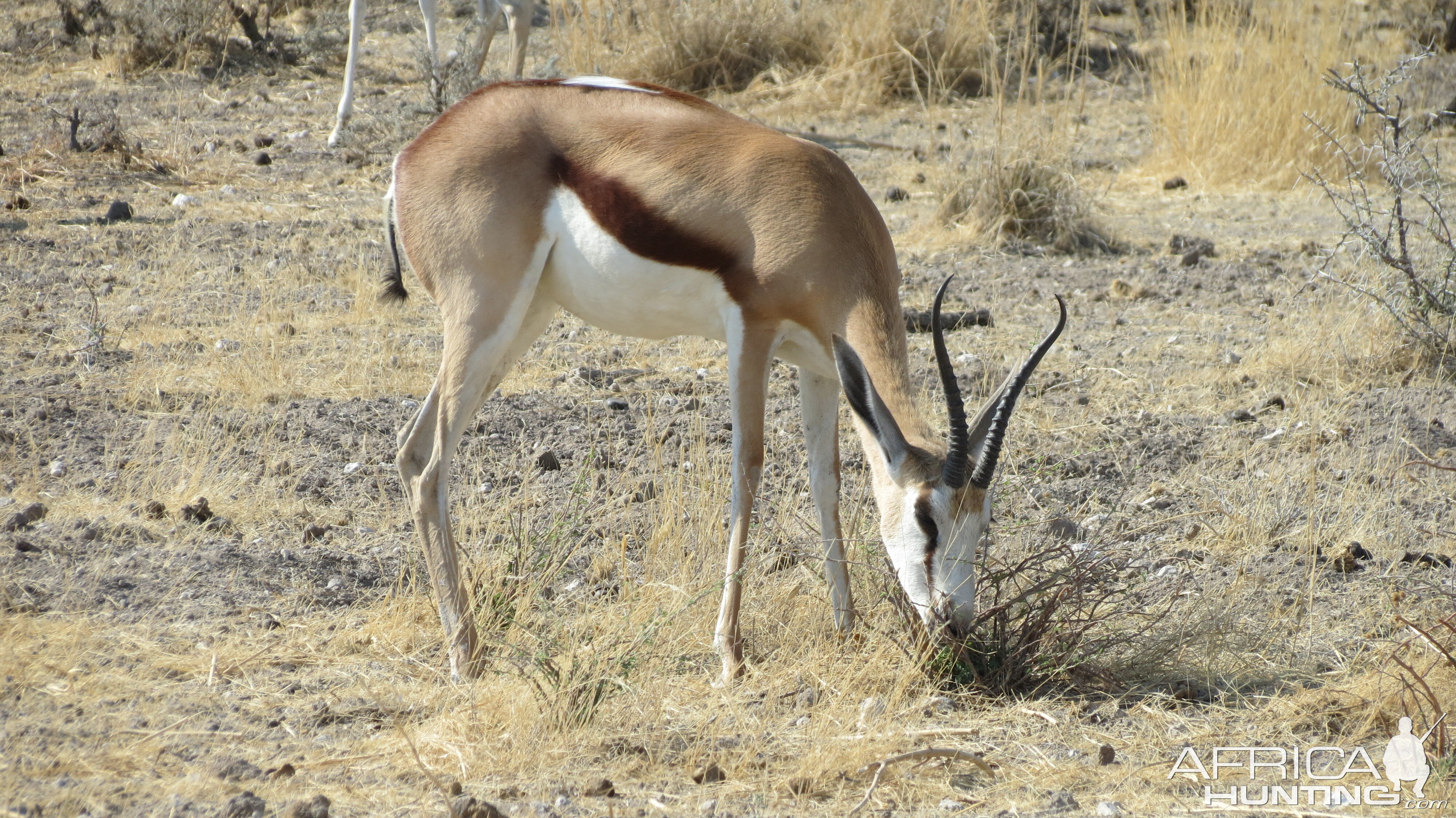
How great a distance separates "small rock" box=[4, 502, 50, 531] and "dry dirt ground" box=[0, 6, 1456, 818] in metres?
0.07

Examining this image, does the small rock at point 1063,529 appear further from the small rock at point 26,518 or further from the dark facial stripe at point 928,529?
the small rock at point 26,518

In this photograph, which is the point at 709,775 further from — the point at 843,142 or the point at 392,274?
the point at 843,142

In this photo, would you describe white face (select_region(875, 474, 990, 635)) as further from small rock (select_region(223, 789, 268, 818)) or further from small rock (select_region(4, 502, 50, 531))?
small rock (select_region(4, 502, 50, 531))

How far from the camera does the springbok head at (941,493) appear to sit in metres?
3.60

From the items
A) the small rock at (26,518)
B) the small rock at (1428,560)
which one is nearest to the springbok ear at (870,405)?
the small rock at (1428,560)

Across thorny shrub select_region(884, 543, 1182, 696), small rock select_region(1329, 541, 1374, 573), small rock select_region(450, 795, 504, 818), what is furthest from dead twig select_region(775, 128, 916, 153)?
small rock select_region(450, 795, 504, 818)

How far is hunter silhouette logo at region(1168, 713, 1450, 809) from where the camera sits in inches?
135

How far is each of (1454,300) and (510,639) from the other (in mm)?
5196

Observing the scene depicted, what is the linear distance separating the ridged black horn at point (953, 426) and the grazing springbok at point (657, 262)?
154mm

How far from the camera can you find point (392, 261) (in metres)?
4.58

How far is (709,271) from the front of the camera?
13.0 feet

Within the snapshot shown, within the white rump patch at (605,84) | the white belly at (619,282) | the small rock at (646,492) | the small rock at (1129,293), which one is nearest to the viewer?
the white belly at (619,282)

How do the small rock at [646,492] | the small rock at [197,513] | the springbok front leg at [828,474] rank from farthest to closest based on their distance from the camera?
the small rock at [646,492] < the small rock at [197,513] < the springbok front leg at [828,474]

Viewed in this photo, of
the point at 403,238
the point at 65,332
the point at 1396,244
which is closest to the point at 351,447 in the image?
the point at 403,238
